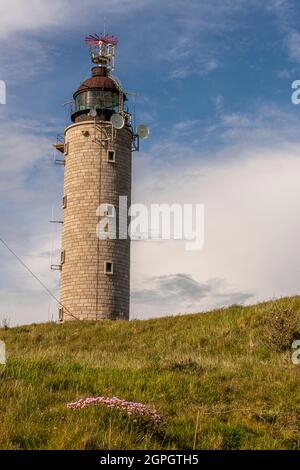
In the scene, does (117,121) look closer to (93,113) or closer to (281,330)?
(93,113)

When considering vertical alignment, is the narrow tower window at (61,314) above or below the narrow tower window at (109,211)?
below

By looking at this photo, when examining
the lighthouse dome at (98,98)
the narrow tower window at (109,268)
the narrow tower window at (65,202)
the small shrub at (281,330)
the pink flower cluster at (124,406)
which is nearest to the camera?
the pink flower cluster at (124,406)

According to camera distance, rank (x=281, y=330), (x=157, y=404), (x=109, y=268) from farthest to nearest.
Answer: (x=109, y=268) → (x=281, y=330) → (x=157, y=404)

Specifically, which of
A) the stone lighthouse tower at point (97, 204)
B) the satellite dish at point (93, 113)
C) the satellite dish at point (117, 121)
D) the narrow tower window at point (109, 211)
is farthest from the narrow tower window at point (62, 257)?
the satellite dish at point (93, 113)

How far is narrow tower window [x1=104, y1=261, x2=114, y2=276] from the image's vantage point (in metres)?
38.8

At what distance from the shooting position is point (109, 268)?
39000 millimetres

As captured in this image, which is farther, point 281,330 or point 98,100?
point 98,100

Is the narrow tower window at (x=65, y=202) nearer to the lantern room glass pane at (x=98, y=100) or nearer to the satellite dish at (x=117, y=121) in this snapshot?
the satellite dish at (x=117, y=121)

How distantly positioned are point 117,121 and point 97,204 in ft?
17.7

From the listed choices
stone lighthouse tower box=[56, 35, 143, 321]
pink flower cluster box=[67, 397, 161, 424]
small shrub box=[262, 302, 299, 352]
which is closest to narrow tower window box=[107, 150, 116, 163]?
stone lighthouse tower box=[56, 35, 143, 321]

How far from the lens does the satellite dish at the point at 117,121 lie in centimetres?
3997

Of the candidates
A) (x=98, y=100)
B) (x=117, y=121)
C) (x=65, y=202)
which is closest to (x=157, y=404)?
(x=117, y=121)

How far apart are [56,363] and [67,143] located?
31.1 meters

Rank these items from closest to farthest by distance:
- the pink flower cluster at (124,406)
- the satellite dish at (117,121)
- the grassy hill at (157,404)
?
the grassy hill at (157,404) < the pink flower cluster at (124,406) < the satellite dish at (117,121)
